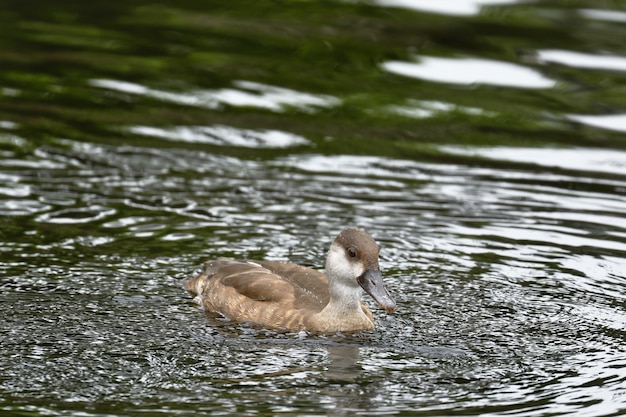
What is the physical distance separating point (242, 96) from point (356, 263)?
303 inches

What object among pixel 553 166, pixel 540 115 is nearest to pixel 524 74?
pixel 540 115

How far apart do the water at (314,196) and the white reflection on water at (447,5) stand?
0.05 meters

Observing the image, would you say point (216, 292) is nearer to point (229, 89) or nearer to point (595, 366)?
point (595, 366)

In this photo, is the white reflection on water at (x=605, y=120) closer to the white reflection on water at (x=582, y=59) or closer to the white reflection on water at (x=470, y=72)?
the white reflection on water at (x=470, y=72)

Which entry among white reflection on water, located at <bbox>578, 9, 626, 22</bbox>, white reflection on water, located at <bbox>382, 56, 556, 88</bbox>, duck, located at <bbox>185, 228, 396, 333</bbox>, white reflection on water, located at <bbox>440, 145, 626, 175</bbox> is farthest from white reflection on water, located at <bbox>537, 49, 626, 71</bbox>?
duck, located at <bbox>185, 228, 396, 333</bbox>

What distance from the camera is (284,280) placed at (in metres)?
11.4

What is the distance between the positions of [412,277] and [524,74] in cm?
790

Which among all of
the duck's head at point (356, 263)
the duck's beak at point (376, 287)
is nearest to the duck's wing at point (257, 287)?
the duck's head at point (356, 263)

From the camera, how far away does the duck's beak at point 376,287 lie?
10547 mm

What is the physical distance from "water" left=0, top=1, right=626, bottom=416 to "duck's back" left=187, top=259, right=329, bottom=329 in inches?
7.2

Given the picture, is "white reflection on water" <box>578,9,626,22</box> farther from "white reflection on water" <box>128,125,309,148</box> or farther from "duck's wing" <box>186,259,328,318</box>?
"duck's wing" <box>186,259,328,318</box>

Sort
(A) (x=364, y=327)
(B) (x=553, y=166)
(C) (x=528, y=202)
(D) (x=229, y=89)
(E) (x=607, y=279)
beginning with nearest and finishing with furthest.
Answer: (A) (x=364, y=327)
(E) (x=607, y=279)
(C) (x=528, y=202)
(B) (x=553, y=166)
(D) (x=229, y=89)

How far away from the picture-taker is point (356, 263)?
10852 mm

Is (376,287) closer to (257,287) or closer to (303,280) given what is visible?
(303,280)
